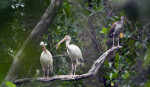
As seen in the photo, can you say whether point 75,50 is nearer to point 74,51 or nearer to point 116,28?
point 74,51

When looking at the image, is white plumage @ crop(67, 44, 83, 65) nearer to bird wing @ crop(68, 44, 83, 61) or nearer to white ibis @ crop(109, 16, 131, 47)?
bird wing @ crop(68, 44, 83, 61)

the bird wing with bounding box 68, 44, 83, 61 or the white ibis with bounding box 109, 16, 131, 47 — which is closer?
the bird wing with bounding box 68, 44, 83, 61

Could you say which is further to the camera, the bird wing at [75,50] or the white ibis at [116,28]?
the white ibis at [116,28]

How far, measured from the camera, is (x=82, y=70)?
6.33 meters

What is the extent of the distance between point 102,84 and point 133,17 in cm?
607

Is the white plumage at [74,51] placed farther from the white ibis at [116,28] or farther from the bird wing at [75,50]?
the white ibis at [116,28]

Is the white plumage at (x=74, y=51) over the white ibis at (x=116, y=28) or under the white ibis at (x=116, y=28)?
under

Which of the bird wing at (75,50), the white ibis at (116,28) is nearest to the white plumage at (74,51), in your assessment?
the bird wing at (75,50)

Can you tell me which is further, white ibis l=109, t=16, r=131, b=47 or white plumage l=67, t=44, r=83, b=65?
Result: white ibis l=109, t=16, r=131, b=47

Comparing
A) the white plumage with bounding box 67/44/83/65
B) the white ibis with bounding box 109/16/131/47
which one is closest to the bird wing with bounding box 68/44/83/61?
the white plumage with bounding box 67/44/83/65

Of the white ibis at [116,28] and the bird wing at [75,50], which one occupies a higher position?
the white ibis at [116,28]

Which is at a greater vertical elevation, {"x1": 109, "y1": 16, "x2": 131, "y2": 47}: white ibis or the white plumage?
{"x1": 109, "y1": 16, "x2": 131, "y2": 47}: white ibis

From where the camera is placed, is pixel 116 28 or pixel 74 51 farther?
pixel 116 28

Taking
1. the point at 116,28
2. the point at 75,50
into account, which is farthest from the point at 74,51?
the point at 116,28
